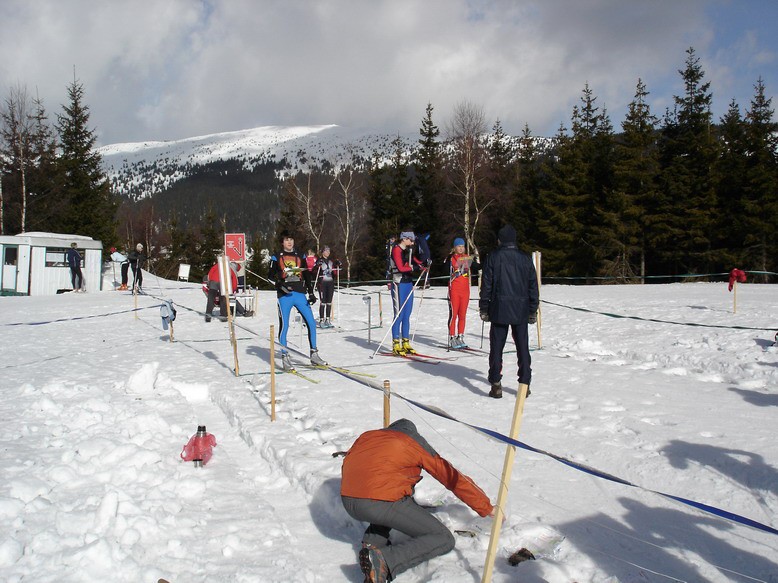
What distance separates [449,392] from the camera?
293 inches

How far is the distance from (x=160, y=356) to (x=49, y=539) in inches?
306

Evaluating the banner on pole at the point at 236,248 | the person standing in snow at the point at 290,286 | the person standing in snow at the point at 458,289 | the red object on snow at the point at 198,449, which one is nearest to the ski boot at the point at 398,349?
the person standing in snow at the point at 458,289

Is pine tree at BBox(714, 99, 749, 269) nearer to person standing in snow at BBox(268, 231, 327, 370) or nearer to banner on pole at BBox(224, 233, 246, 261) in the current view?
banner on pole at BBox(224, 233, 246, 261)

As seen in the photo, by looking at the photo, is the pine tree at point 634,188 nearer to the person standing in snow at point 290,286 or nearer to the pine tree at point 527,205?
the pine tree at point 527,205

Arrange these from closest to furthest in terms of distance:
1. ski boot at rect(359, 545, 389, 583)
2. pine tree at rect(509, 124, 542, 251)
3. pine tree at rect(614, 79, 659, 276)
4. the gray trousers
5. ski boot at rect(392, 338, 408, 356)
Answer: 1. ski boot at rect(359, 545, 389, 583)
2. the gray trousers
3. ski boot at rect(392, 338, 408, 356)
4. pine tree at rect(614, 79, 659, 276)
5. pine tree at rect(509, 124, 542, 251)

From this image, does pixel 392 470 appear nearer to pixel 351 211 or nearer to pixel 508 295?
pixel 508 295

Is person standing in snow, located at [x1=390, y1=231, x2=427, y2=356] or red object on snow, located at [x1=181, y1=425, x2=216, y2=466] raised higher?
person standing in snow, located at [x1=390, y1=231, x2=427, y2=356]

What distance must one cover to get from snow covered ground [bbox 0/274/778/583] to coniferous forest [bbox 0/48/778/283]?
86.7 ft

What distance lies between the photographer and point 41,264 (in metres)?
26.7

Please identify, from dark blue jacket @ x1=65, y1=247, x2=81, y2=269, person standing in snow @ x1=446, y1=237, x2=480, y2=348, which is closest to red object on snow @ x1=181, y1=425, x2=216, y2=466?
person standing in snow @ x1=446, y1=237, x2=480, y2=348

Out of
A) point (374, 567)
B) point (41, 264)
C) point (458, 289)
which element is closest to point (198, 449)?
point (374, 567)

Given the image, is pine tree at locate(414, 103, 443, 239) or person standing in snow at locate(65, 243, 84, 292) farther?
pine tree at locate(414, 103, 443, 239)

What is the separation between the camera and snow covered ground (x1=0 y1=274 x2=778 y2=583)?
3.48 m

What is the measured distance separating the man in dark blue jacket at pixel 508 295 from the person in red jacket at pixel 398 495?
326cm
